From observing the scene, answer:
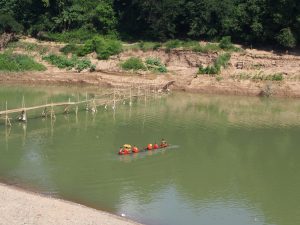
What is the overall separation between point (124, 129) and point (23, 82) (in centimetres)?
1949

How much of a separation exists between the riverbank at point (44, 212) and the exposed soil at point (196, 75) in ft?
95.8

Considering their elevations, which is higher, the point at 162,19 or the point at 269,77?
the point at 162,19

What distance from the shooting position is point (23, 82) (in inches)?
2126

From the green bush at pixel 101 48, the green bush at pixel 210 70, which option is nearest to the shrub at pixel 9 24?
the green bush at pixel 101 48

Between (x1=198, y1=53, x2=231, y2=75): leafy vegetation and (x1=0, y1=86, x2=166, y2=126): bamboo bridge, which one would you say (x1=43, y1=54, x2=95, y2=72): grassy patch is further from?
(x1=198, y1=53, x2=231, y2=75): leafy vegetation

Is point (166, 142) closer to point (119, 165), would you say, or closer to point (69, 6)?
point (119, 165)

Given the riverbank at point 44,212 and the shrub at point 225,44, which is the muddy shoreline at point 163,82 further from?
the riverbank at point 44,212

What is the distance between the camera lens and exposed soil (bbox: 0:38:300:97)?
51219 mm

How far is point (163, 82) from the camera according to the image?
52344 mm

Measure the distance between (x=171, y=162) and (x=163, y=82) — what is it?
73.1ft

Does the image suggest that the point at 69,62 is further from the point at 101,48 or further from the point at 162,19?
the point at 162,19

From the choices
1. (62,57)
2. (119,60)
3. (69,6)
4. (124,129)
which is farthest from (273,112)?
(69,6)

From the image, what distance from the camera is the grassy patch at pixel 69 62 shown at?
5519 centimetres

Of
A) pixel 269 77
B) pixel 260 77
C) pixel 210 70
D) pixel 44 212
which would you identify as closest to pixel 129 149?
pixel 44 212
